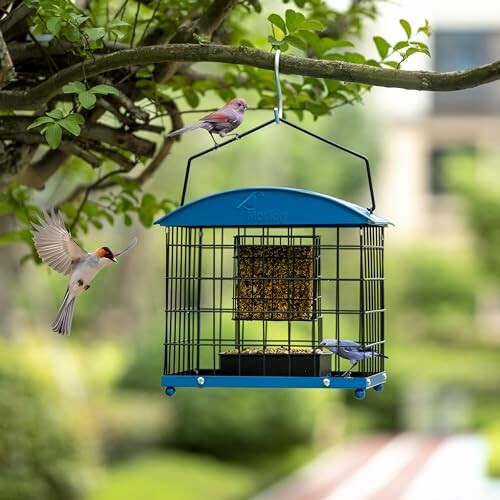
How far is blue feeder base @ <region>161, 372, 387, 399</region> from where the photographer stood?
11.4 ft

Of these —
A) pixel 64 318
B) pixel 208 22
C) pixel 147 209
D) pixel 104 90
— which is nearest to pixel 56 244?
pixel 64 318

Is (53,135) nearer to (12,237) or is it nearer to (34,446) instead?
(12,237)

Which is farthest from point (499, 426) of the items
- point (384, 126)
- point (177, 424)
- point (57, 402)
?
point (384, 126)

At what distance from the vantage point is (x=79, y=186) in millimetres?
4629

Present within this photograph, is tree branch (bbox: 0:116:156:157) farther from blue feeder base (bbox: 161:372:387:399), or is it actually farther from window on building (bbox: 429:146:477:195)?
window on building (bbox: 429:146:477:195)

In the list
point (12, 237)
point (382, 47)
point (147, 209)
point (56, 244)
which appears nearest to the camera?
point (56, 244)

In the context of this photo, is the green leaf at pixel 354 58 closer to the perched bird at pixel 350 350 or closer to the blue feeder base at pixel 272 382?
the perched bird at pixel 350 350

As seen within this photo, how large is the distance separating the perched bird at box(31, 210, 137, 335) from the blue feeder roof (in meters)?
0.25

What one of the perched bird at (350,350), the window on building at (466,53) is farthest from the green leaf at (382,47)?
the window on building at (466,53)

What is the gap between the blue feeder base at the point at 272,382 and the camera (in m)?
3.47

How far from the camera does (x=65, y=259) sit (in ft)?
11.4

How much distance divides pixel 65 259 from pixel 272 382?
661mm

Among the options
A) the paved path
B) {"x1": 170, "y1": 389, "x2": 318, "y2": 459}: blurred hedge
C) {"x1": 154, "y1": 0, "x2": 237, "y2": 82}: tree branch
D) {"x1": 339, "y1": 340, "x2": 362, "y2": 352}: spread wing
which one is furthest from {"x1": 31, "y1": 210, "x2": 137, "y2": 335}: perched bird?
{"x1": 170, "y1": 389, "x2": 318, "y2": 459}: blurred hedge

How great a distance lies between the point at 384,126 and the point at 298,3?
91.8ft
